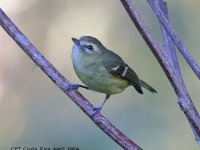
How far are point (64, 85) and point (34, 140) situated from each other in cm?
293

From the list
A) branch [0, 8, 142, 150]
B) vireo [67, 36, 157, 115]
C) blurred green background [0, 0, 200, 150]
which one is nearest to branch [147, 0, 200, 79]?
branch [0, 8, 142, 150]

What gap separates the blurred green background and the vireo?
5.33 ft

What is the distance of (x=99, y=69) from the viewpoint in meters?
2.29

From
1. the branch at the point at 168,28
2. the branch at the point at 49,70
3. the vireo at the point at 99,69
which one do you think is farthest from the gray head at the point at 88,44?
the branch at the point at 168,28

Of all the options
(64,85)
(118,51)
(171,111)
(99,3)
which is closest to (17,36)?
(64,85)

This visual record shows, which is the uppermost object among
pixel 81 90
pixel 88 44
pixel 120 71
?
pixel 81 90

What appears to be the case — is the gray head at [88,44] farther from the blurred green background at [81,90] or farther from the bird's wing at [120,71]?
the blurred green background at [81,90]

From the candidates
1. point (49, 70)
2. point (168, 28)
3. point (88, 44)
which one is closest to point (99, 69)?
point (88, 44)

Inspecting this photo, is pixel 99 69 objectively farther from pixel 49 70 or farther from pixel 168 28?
pixel 168 28

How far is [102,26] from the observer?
503cm

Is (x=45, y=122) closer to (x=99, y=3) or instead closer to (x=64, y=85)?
(x=99, y=3)

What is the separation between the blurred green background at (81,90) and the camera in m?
4.13

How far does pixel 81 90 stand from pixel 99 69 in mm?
2320

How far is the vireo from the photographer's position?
2.21m
